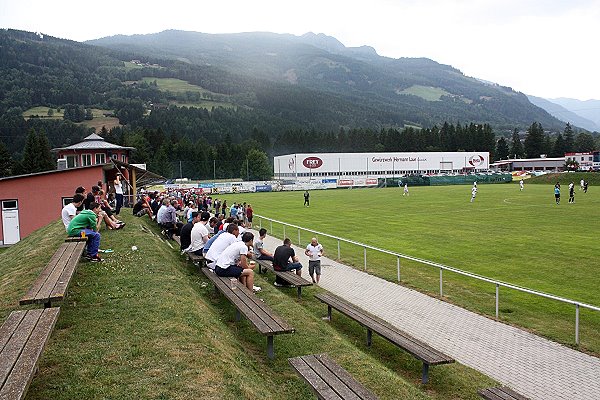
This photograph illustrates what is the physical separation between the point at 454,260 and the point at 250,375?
12.6 meters

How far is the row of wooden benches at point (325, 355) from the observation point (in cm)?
507

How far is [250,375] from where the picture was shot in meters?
5.70

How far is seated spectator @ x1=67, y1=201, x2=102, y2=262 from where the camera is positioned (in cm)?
1026

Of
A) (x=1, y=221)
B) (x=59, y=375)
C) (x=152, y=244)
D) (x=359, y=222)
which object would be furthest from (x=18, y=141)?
(x=59, y=375)

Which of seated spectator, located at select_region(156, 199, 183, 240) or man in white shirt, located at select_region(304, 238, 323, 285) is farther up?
seated spectator, located at select_region(156, 199, 183, 240)

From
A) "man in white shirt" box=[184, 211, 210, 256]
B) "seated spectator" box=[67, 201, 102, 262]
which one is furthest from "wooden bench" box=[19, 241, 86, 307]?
"man in white shirt" box=[184, 211, 210, 256]

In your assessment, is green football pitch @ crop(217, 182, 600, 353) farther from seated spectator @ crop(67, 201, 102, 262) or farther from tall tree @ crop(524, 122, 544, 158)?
tall tree @ crop(524, 122, 544, 158)

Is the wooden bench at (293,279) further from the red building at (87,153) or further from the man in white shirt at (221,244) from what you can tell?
the red building at (87,153)

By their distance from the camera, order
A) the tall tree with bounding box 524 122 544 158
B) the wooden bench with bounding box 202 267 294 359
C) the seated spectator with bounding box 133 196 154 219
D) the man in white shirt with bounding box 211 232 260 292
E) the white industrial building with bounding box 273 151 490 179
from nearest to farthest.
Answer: the wooden bench with bounding box 202 267 294 359, the man in white shirt with bounding box 211 232 260 292, the seated spectator with bounding box 133 196 154 219, the white industrial building with bounding box 273 151 490 179, the tall tree with bounding box 524 122 544 158

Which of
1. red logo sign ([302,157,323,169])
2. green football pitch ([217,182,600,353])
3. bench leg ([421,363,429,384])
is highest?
red logo sign ([302,157,323,169])

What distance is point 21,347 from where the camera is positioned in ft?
15.4

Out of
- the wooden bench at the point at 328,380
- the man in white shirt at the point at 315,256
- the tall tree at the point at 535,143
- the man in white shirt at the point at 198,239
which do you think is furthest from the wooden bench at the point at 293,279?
the tall tree at the point at 535,143

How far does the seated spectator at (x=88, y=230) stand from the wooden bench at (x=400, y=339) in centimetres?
502

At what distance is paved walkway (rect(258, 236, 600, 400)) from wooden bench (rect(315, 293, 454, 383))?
1.19 metres
